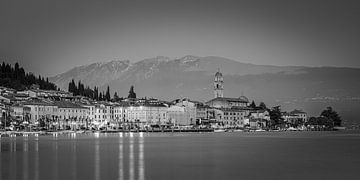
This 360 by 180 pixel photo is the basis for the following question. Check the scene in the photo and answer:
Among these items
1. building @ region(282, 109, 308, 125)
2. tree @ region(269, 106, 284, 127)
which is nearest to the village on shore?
tree @ region(269, 106, 284, 127)

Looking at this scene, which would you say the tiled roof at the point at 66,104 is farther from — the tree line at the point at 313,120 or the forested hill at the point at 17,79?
the tree line at the point at 313,120

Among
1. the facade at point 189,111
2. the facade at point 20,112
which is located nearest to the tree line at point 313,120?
the facade at point 189,111

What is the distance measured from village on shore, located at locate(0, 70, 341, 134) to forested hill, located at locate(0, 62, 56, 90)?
159 inches

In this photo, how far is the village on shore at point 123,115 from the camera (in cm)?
9938

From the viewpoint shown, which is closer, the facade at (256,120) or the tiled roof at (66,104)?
the tiled roof at (66,104)

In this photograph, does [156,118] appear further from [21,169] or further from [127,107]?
[21,169]

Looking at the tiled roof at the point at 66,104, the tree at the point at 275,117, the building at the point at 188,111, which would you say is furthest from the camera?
the tree at the point at 275,117

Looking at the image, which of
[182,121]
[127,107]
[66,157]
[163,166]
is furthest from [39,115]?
[163,166]

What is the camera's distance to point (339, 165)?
3139cm

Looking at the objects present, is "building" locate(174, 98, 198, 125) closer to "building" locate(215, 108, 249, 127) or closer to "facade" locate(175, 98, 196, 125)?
"facade" locate(175, 98, 196, 125)

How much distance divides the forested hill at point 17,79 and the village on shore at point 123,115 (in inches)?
159

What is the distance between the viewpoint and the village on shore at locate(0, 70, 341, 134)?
326 feet

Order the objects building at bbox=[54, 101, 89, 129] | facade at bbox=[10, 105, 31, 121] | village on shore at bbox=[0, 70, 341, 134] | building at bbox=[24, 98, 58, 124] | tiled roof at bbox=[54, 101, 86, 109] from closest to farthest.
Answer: facade at bbox=[10, 105, 31, 121], village on shore at bbox=[0, 70, 341, 134], building at bbox=[24, 98, 58, 124], building at bbox=[54, 101, 89, 129], tiled roof at bbox=[54, 101, 86, 109]

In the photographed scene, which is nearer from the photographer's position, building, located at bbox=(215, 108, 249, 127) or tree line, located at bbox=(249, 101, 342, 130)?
building, located at bbox=(215, 108, 249, 127)
